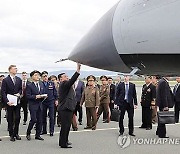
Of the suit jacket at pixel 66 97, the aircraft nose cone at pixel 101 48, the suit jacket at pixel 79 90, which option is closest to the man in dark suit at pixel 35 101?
the suit jacket at pixel 66 97

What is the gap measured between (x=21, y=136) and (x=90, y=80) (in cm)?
255

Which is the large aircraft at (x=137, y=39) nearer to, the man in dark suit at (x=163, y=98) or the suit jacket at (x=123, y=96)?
the man in dark suit at (x=163, y=98)

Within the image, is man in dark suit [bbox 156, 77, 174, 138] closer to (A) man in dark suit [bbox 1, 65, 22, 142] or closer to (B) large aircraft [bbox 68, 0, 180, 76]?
(B) large aircraft [bbox 68, 0, 180, 76]

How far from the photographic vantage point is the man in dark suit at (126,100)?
7.88m

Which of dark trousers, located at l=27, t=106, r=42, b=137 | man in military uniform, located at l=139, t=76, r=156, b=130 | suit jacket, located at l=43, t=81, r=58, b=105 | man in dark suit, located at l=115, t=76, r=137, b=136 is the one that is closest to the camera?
dark trousers, located at l=27, t=106, r=42, b=137

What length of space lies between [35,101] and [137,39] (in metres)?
3.97

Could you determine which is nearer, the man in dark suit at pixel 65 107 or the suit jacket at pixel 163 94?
the man in dark suit at pixel 65 107

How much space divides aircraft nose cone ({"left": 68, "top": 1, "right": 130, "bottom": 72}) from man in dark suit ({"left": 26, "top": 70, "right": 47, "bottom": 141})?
252 centimetres

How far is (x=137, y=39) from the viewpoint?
156 inches

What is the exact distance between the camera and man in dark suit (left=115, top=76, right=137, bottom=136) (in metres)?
7.88

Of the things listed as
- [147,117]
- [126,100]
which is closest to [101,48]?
[126,100]

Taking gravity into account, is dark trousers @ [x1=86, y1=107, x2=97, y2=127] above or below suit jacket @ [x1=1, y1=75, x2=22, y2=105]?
below

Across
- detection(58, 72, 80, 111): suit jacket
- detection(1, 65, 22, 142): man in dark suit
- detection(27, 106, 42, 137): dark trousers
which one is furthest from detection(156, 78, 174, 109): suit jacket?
detection(1, 65, 22, 142): man in dark suit

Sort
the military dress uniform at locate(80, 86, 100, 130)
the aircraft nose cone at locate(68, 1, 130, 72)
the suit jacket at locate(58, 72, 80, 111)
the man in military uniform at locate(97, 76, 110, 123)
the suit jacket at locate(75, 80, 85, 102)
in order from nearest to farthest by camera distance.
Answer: the aircraft nose cone at locate(68, 1, 130, 72)
the suit jacket at locate(58, 72, 80, 111)
the military dress uniform at locate(80, 86, 100, 130)
the suit jacket at locate(75, 80, 85, 102)
the man in military uniform at locate(97, 76, 110, 123)
